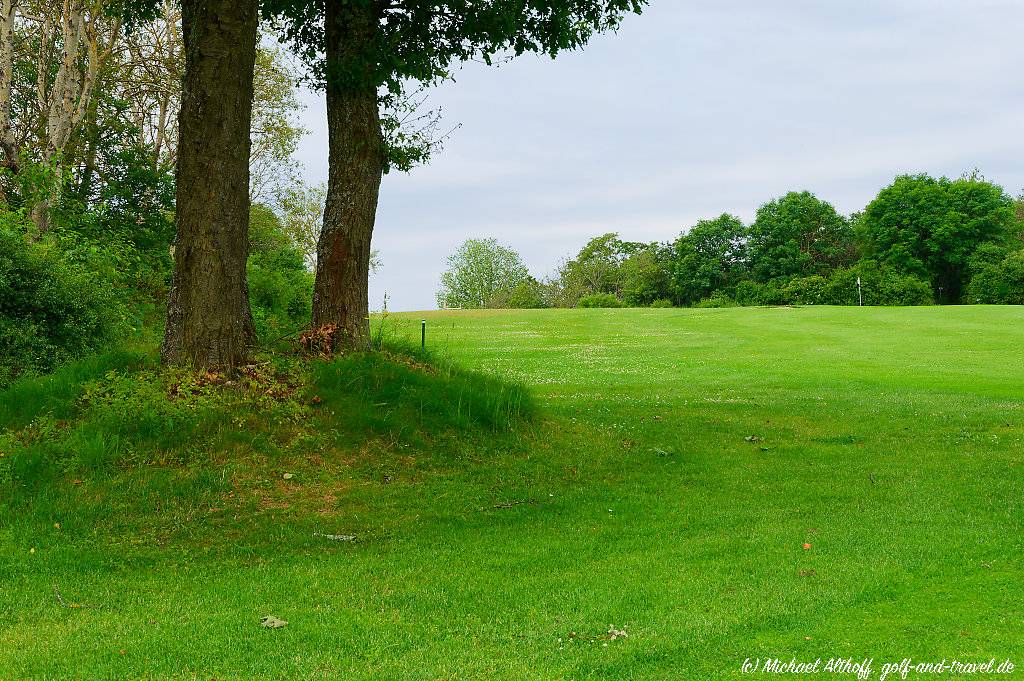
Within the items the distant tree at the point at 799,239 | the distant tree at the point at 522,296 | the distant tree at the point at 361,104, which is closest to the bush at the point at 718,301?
the distant tree at the point at 799,239

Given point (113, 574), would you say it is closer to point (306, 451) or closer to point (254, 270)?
point (306, 451)

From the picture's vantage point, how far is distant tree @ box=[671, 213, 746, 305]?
7506cm

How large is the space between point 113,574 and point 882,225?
70.7 meters

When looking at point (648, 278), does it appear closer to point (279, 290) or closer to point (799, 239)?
point (799, 239)

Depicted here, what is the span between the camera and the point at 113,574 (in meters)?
5.80

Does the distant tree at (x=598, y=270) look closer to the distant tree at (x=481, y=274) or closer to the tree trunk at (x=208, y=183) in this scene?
the distant tree at (x=481, y=274)

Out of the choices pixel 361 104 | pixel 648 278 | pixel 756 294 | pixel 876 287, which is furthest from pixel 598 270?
pixel 361 104

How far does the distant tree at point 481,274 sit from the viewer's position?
9625 cm

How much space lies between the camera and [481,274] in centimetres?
9694

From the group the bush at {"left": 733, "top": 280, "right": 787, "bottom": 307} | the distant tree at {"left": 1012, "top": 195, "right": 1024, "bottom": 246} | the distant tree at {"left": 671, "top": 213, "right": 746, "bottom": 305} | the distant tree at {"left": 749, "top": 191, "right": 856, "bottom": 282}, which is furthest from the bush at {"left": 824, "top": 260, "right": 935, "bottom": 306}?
the distant tree at {"left": 671, "top": 213, "right": 746, "bottom": 305}

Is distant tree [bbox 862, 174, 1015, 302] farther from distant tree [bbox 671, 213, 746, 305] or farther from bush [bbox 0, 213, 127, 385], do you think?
Result: bush [bbox 0, 213, 127, 385]

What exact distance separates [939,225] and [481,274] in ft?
168

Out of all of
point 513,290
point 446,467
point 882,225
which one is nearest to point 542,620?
point 446,467

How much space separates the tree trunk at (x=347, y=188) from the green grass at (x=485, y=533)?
2.90ft
